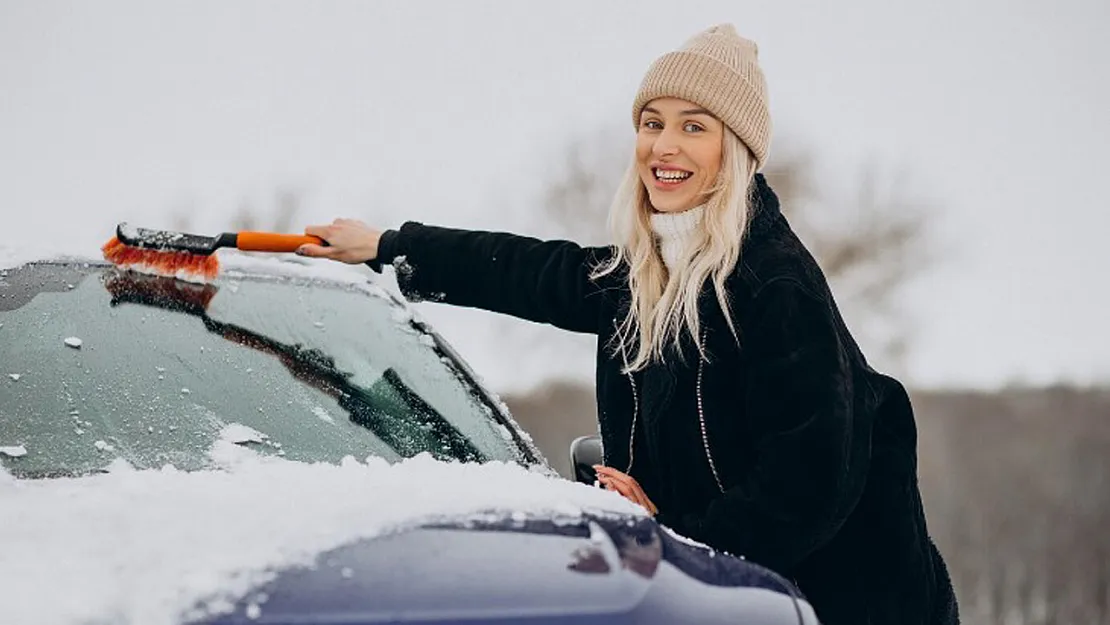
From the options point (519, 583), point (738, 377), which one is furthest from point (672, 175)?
point (519, 583)

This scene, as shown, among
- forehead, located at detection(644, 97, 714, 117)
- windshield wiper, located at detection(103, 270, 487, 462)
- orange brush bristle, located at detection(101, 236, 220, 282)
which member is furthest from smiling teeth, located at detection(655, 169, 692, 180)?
orange brush bristle, located at detection(101, 236, 220, 282)

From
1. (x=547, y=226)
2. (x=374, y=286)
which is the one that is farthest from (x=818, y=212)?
(x=374, y=286)

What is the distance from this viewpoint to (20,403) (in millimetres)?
2361

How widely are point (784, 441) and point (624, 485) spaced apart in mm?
366

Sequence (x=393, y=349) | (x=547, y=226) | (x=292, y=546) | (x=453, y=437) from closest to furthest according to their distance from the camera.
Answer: (x=292, y=546) → (x=453, y=437) → (x=393, y=349) → (x=547, y=226)

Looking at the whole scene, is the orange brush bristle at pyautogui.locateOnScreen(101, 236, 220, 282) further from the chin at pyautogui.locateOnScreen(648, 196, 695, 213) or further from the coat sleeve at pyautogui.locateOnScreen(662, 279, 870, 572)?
the coat sleeve at pyautogui.locateOnScreen(662, 279, 870, 572)

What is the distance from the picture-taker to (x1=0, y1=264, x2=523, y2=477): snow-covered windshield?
2344mm

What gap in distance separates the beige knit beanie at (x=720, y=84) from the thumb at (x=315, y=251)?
0.80m

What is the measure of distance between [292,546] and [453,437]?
1210 mm

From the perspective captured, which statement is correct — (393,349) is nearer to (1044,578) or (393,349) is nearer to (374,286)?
(374,286)

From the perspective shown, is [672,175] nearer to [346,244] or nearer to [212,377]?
[346,244]

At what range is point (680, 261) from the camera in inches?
106

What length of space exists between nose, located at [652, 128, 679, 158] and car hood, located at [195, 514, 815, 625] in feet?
3.21

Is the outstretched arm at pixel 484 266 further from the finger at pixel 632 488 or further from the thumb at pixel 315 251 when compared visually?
the finger at pixel 632 488
